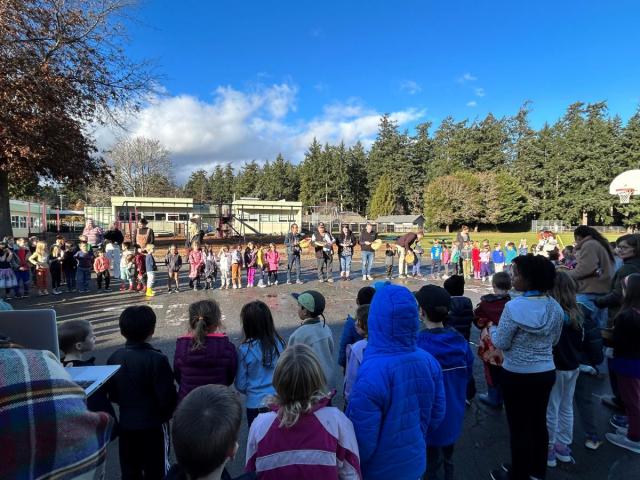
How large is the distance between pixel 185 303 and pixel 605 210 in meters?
66.9

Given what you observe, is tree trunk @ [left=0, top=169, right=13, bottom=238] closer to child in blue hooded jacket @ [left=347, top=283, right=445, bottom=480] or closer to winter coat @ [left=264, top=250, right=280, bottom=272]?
winter coat @ [left=264, top=250, right=280, bottom=272]

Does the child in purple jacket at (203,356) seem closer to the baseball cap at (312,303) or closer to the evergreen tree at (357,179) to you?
the baseball cap at (312,303)

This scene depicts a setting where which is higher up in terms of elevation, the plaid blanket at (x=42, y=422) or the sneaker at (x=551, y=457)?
the plaid blanket at (x=42, y=422)

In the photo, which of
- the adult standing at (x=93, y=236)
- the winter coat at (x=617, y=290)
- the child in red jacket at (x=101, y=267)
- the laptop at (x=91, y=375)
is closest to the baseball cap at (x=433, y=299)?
the laptop at (x=91, y=375)

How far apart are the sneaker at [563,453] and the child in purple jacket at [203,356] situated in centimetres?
280

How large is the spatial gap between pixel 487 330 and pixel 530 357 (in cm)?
118

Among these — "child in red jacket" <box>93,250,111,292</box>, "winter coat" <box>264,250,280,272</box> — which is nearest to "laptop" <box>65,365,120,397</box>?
"winter coat" <box>264,250,280,272</box>

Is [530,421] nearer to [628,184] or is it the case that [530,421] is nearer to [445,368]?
[445,368]

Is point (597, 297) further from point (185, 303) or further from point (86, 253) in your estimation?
point (86, 253)

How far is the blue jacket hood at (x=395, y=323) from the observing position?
210 cm

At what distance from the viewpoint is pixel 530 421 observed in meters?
2.84

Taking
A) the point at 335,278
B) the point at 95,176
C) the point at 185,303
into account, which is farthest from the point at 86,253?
the point at 95,176

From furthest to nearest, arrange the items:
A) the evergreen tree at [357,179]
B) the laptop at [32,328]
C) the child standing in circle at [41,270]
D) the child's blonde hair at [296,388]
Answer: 1. the evergreen tree at [357,179]
2. the child standing in circle at [41,270]
3. the child's blonde hair at [296,388]
4. the laptop at [32,328]

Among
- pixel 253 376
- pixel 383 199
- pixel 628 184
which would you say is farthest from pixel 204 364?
pixel 383 199
